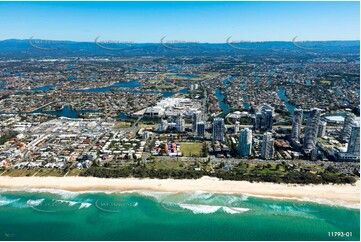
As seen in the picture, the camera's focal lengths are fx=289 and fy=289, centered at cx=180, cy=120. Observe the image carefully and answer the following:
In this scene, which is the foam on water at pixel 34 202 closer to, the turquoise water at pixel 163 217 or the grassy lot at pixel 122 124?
the turquoise water at pixel 163 217

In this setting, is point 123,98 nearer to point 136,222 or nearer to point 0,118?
point 0,118

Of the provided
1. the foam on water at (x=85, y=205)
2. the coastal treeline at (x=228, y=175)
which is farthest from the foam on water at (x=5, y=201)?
the coastal treeline at (x=228, y=175)

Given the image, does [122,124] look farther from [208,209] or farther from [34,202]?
[208,209]

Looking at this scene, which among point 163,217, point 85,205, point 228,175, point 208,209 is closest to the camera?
point 163,217

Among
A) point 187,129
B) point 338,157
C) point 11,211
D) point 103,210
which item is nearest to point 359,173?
point 338,157

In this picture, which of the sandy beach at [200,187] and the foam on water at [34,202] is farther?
the sandy beach at [200,187]

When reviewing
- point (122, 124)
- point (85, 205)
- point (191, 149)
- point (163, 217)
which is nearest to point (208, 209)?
point (163, 217)
